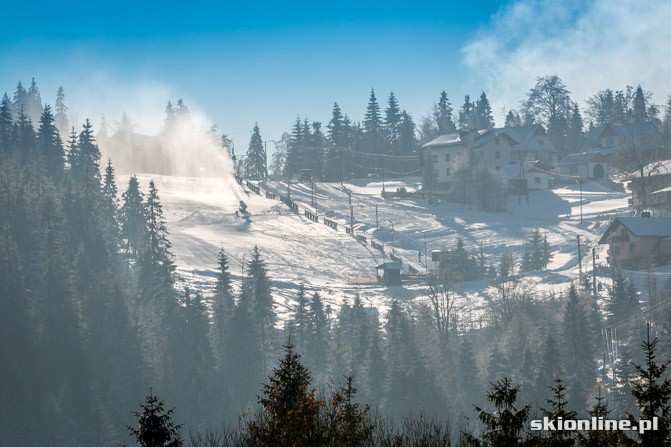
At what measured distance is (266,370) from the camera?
61000 mm

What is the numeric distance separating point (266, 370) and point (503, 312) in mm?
18371

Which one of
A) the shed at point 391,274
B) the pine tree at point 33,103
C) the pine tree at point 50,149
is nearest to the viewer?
the shed at point 391,274

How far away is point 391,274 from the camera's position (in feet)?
257

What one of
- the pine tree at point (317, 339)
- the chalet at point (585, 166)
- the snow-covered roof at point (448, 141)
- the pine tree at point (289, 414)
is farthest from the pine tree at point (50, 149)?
the pine tree at point (289, 414)

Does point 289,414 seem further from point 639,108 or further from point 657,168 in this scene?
point 639,108

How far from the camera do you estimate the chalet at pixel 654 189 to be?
86750 mm

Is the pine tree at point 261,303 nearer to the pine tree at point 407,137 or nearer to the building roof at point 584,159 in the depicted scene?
the building roof at point 584,159

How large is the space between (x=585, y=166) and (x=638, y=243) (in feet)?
140

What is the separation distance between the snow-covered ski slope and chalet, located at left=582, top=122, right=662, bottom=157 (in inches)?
457

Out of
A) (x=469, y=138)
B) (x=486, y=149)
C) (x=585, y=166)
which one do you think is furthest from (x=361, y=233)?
(x=585, y=166)

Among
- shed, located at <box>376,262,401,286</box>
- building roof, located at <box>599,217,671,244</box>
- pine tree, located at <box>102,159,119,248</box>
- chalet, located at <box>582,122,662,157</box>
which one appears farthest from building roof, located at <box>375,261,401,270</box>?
chalet, located at <box>582,122,662,157</box>

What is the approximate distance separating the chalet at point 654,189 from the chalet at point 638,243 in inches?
515

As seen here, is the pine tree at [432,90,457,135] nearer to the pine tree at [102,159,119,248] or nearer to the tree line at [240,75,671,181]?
the tree line at [240,75,671,181]

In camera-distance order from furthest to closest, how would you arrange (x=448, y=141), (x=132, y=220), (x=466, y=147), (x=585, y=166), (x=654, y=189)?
(x=448, y=141) → (x=466, y=147) → (x=585, y=166) → (x=654, y=189) → (x=132, y=220)
